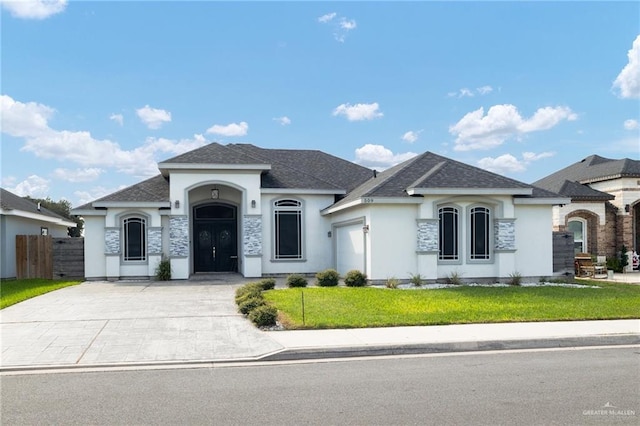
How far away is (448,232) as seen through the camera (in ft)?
64.5

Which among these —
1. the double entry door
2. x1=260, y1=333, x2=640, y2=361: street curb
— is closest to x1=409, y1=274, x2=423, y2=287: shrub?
x1=260, y1=333, x2=640, y2=361: street curb

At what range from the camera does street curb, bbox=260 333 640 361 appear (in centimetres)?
941

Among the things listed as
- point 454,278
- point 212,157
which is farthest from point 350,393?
point 212,157

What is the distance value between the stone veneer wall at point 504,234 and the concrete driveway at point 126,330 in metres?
9.74

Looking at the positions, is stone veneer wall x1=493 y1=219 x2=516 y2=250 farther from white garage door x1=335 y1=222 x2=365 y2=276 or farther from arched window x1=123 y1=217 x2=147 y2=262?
arched window x1=123 y1=217 x2=147 y2=262

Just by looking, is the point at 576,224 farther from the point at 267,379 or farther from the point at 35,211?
the point at 35,211

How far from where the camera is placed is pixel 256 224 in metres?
22.9

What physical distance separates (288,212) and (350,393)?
1732cm

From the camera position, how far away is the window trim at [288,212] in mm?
23984

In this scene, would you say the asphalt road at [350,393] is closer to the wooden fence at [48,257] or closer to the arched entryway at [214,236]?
the wooden fence at [48,257]

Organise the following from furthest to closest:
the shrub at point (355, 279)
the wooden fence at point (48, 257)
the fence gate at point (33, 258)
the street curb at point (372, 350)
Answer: the fence gate at point (33, 258) → the wooden fence at point (48, 257) → the shrub at point (355, 279) → the street curb at point (372, 350)

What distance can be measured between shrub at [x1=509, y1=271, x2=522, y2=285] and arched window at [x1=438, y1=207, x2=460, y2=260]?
2.10 meters

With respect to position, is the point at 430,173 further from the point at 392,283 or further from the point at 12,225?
the point at 12,225

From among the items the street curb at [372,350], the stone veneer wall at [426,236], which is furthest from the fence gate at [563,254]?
the street curb at [372,350]
